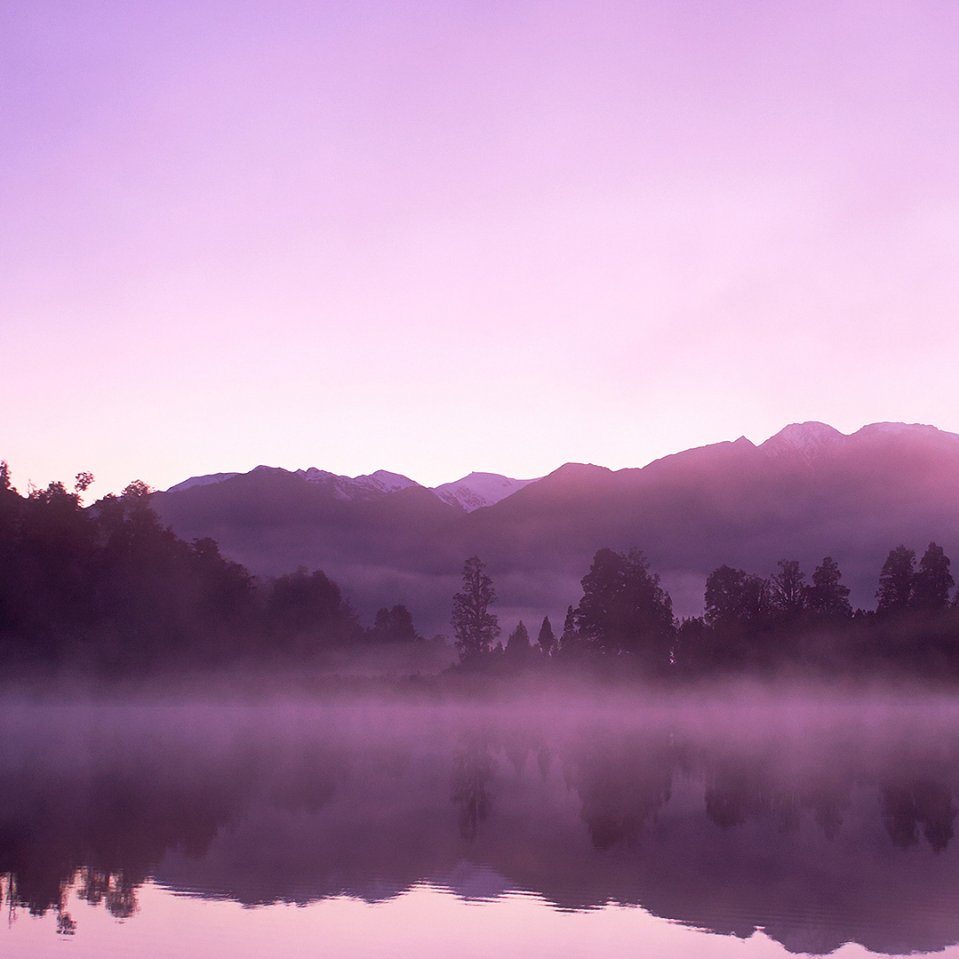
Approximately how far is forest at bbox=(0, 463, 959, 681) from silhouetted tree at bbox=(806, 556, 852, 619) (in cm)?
27

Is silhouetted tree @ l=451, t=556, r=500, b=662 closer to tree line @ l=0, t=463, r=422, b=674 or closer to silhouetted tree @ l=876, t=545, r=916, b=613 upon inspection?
tree line @ l=0, t=463, r=422, b=674

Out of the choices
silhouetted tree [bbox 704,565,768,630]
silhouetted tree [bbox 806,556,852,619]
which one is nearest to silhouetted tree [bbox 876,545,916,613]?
silhouetted tree [bbox 806,556,852,619]

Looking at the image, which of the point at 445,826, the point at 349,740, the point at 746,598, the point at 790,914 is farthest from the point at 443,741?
the point at 746,598

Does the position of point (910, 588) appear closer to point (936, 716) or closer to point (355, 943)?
point (936, 716)

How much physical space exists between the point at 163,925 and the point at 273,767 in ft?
102

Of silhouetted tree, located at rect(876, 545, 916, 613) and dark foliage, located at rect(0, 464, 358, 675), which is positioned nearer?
dark foliage, located at rect(0, 464, 358, 675)

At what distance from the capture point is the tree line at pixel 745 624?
152000 millimetres

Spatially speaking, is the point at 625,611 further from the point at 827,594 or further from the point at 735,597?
the point at 827,594

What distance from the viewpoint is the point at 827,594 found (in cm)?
16725

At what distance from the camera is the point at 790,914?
20797 millimetres

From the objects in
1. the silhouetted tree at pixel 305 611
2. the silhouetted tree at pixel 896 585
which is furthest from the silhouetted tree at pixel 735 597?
the silhouetted tree at pixel 305 611

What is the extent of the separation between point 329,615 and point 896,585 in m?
75.7

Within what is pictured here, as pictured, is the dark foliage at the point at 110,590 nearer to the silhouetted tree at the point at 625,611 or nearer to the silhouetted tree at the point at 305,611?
the silhouetted tree at the point at 305,611

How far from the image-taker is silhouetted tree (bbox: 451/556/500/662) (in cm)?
17088
